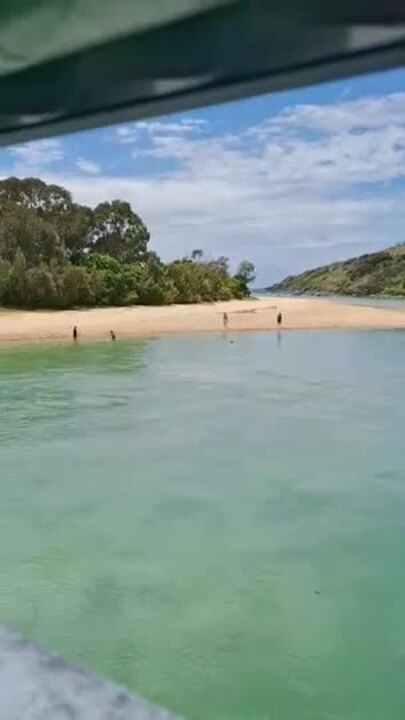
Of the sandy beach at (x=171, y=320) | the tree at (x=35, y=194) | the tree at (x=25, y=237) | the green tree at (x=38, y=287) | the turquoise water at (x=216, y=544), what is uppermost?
the tree at (x=35, y=194)

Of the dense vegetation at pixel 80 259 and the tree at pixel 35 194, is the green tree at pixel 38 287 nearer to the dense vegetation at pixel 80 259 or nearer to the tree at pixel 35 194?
the dense vegetation at pixel 80 259

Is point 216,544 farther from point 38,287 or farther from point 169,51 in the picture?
point 38,287

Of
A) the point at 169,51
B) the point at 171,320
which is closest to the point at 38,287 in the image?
the point at 171,320

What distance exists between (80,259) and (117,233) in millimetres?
3644

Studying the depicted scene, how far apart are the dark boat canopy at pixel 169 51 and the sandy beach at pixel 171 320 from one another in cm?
1698

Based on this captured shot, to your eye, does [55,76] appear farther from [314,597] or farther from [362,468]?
[362,468]

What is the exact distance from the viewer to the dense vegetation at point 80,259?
23.6 m

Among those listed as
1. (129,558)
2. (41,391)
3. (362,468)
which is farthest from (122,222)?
(129,558)

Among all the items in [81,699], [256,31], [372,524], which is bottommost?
[372,524]

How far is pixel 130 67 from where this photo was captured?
1.05 m

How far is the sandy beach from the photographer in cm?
1947

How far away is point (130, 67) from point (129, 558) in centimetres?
381

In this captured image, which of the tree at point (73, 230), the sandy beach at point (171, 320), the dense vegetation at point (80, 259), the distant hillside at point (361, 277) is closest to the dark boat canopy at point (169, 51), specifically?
the sandy beach at point (171, 320)

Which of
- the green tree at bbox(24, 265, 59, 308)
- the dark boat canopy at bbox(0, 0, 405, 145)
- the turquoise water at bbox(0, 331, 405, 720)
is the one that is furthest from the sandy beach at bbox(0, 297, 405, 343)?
the dark boat canopy at bbox(0, 0, 405, 145)
